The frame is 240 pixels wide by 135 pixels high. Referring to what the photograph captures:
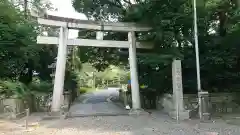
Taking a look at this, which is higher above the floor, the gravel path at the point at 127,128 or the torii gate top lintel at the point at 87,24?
the torii gate top lintel at the point at 87,24

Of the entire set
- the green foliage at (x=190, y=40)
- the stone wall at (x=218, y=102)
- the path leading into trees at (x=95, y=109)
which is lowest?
the path leading into trees at (x=95, y=109)

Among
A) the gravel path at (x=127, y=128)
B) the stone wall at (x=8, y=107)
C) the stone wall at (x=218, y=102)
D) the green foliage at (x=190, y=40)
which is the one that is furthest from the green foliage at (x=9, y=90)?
the stone wall at (x=218, y=102)

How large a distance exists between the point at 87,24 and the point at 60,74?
9.80 feet

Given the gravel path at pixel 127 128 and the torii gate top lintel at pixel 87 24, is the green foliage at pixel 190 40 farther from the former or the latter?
the gravel path at pixel 127 128

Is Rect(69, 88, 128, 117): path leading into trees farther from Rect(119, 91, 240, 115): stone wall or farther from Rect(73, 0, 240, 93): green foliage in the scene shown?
Rect(73, 0, 240, 93): green foliage

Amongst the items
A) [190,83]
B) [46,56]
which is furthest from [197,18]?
[46,56]

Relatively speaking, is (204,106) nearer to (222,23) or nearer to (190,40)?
(190,40)

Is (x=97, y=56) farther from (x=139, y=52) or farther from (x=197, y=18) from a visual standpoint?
(x=197, y=18)

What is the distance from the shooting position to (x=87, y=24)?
49.6 ft

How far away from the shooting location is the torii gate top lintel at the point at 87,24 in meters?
14.4

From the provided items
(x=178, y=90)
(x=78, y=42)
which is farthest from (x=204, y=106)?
(x=78, y=42)

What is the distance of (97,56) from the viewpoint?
2269cm

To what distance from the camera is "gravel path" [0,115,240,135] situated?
9.80 metres

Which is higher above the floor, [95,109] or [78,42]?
[78,42]
